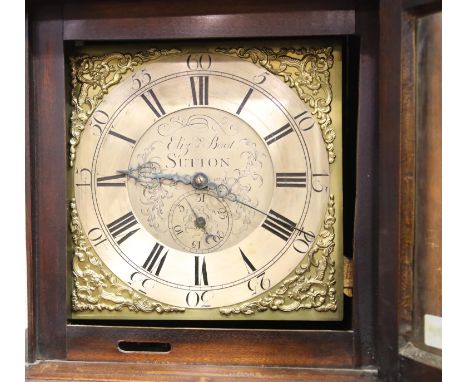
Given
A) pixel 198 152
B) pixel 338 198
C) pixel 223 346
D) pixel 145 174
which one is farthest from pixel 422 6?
pixel 223 346

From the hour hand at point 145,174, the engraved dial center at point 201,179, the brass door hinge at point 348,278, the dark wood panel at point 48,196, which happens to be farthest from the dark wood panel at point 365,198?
the dark wood panel at point 48,196

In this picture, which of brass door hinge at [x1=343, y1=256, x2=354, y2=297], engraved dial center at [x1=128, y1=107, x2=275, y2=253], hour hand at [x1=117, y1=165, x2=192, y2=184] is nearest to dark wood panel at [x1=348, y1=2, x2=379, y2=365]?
brass door hinge at [x1=343, y1=256, x2=354, y2=297]

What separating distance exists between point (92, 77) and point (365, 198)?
59cm

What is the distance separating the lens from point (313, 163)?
1203 mm

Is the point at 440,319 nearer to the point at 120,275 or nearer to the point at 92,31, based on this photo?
the point at 120,275

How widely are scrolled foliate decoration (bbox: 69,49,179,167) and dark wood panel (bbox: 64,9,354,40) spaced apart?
5 centimetres

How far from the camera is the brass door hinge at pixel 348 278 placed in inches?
46.6

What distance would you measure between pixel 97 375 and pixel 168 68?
24.0 inches

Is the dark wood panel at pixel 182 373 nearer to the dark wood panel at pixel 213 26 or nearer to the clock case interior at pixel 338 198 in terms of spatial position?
the clock case interior at pixel 338 198

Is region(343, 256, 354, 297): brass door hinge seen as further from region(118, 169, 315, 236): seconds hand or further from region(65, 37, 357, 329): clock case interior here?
region(118, 169, 315, 236): seconds hand

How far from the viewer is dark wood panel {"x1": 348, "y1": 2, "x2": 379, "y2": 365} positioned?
3.79ft

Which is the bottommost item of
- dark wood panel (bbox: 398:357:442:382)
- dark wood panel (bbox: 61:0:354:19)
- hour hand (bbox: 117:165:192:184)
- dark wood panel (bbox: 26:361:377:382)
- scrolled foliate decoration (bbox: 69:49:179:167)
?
dark wood panel (bbox: 26:361:377:382)

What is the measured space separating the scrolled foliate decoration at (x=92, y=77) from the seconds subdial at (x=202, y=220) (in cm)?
25

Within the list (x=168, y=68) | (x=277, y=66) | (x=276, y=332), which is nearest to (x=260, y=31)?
(x=277, y=66)
